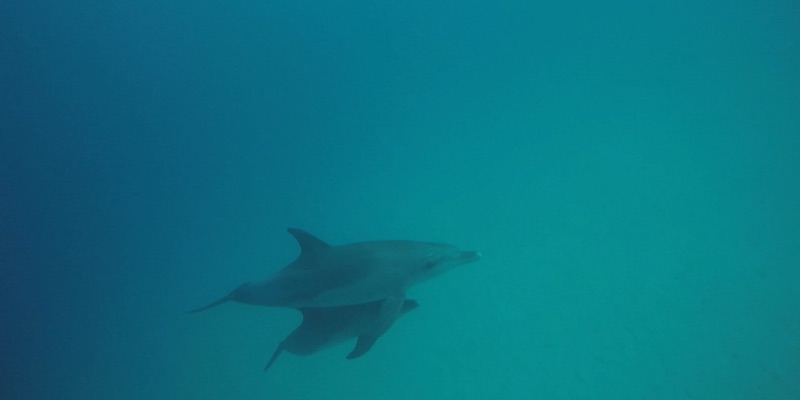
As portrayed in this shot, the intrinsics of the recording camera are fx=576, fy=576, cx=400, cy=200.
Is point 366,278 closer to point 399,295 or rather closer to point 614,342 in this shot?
point 399,295

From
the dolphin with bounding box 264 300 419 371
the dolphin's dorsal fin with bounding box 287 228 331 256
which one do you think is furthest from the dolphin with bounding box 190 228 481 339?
the dolphin with bounding box 264 300 419 371

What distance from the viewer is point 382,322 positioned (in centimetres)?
587

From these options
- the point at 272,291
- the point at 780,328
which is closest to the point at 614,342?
the point at 780,328

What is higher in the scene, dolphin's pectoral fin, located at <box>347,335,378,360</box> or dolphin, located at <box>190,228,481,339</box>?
dolphin, located at <box>190,228,481,339</box>

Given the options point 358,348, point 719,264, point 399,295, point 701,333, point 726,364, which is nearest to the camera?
point 358,348

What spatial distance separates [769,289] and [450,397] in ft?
16.0

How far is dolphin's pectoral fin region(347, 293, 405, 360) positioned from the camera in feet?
18.7

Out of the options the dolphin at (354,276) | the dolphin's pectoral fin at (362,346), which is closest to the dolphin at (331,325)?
the dolphin at (354,276)

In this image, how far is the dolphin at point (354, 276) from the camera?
5926 mm

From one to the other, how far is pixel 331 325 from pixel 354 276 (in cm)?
78

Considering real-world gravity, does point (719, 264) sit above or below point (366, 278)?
above

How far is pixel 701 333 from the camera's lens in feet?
26.5

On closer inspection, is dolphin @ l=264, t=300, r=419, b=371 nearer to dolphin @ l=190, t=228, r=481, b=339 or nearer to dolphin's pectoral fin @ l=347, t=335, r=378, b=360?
dolphin @ l=190, t=228, r=481, b=339

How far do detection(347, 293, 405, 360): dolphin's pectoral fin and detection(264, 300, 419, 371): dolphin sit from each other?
237mm
